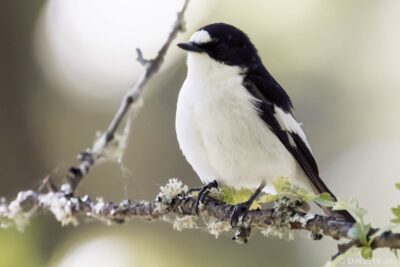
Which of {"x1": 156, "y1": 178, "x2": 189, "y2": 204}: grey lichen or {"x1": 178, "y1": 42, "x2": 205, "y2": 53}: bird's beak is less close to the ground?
{"x1": 178, "y1": 42, "x2": 205, "y2": 53}: bird's beak

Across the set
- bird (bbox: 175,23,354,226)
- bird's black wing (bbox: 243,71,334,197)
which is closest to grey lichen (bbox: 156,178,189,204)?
bird (bbox: 175,23,354,226)

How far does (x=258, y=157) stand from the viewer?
9.22 ft

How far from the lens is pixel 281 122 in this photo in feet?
9.87

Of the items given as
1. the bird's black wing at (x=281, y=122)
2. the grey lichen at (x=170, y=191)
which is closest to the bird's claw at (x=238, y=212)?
the grey lichen at (x=170, y=191)

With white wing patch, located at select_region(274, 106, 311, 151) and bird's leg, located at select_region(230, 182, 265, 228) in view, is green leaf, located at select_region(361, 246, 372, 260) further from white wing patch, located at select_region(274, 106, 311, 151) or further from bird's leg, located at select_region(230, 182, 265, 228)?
white wing patch, located at select_region(274, 106, 311, 151)

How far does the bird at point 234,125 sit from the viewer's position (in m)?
2.79

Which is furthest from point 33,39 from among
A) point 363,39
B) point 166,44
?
point 166,44

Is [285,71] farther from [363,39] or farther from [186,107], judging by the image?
[186,107]

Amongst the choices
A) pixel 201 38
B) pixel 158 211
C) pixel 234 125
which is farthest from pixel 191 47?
pixel 158 211

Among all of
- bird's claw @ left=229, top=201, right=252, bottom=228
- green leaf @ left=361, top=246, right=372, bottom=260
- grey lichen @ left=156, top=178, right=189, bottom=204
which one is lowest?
green leaf @ left=361, top=246, right=372, bottom=260

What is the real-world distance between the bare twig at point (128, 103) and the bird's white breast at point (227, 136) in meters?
0.88

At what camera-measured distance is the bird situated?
110 inches

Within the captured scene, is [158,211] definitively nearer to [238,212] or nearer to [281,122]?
[238,212]

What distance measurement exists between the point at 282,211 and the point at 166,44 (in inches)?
20.1
